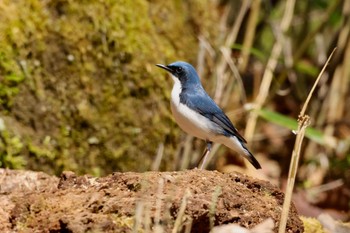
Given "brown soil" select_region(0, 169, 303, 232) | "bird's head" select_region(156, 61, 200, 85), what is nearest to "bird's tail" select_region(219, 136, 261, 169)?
"bird's head" select_region(156, 61, 200, 85)

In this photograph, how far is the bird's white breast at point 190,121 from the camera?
17.5ft

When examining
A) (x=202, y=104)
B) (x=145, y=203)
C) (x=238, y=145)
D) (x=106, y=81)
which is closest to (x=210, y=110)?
(x=202, y=104)

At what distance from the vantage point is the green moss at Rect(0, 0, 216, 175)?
5457mm

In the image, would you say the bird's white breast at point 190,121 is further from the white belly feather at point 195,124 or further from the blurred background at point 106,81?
the blurred background at point 106,81

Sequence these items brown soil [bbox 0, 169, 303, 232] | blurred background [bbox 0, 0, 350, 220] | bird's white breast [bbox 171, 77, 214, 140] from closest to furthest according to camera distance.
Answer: brown soil [bbox 0, 169, 303, 232] → bird's white breast [bbox 171, 77, 214, 140] → blurred background [bbox 0, 0, 350, 220]

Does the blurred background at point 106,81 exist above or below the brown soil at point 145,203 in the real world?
above

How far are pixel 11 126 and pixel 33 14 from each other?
867mm

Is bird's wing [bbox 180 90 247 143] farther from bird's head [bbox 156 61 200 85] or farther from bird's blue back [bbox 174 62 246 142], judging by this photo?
bird's head [bbox 156 61 200 85]

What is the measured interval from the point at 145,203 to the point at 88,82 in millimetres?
2645

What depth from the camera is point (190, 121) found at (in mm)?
5336

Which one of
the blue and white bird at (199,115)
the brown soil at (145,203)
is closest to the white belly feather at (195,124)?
the blue and white bird at (199,115)

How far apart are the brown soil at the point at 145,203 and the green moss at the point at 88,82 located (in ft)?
5.22

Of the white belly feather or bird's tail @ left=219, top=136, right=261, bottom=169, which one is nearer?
the white belly feather

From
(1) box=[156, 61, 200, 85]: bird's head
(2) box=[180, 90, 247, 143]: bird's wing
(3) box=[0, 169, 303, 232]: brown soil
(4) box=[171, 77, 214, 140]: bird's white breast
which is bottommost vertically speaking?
(3) box=[0, 169, 303, 232]: brown soil
